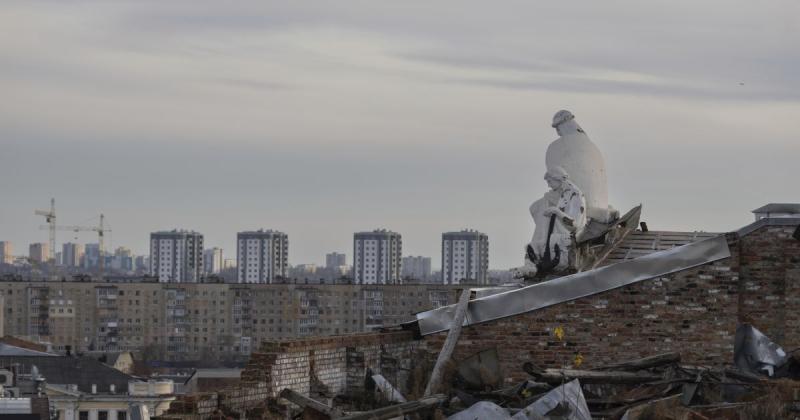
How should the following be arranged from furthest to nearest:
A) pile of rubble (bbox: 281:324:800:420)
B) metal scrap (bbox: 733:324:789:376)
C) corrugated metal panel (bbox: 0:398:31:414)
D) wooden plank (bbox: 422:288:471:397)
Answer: corrugated metal panel (bbox: 0:398:31:414) < wooden plank (bbox: 422:288:471:397) < metal scrap (bbox: 733:324:789:376) < pile of rubble (bbox: 281:324:800:420)

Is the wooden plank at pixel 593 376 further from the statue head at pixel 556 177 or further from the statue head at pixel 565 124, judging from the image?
the statue head at pixel 565 124

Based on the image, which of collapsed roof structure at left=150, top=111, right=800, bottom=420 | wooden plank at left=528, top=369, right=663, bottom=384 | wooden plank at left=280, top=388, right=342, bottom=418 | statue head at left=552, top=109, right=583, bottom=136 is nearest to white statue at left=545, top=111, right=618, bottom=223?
statue head at left=552, top=109, right=583, bottom=136

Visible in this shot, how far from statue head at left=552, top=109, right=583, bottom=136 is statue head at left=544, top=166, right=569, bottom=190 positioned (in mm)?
2265

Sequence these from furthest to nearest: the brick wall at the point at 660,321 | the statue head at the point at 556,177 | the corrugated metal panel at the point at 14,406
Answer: the corrugated metal panel at the point at 14,406 → the statue head at the point at 556,177 → the brick wall at the point at 660,321

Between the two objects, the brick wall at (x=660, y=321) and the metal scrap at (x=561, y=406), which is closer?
the metal scrap at (x=561, y=406)

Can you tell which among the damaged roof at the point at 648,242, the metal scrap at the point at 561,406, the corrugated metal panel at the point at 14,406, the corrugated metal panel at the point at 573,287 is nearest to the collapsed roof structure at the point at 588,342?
the corrugated metal panel at the point at 573,287

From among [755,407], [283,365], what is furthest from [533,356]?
[755,407]

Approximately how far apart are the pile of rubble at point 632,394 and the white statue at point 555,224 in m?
5.07

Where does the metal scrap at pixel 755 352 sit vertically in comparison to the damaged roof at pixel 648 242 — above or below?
below

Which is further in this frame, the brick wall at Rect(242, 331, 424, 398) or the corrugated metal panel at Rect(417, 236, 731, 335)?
the corrugated metal panel at Rect(417, 236, 731, 335)

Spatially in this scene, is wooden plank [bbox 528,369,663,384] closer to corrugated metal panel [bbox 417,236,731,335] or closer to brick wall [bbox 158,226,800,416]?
brick wall [bbox 158,226,800,416]

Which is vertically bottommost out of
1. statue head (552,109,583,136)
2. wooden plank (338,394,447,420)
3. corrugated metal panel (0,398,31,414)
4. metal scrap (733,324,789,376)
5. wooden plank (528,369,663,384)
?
corrugated metal panel (0,398,31,414)

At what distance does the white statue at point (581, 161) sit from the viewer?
1017 inches

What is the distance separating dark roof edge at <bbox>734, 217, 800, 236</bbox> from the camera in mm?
20156
